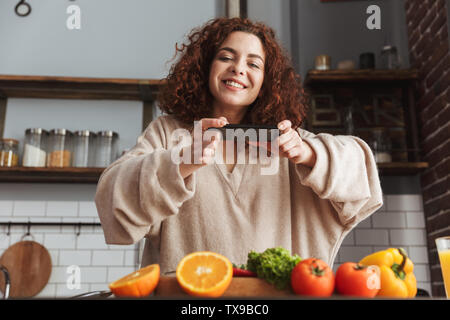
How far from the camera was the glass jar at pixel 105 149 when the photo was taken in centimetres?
314

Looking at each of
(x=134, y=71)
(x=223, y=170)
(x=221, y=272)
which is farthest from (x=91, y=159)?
(x=221, y=272)

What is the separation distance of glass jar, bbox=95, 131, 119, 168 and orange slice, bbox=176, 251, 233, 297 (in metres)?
2.49

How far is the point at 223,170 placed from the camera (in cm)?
141

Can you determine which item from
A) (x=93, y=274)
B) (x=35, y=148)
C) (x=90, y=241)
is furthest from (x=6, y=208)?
(x=93, y=274)

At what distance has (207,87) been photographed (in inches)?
60.8

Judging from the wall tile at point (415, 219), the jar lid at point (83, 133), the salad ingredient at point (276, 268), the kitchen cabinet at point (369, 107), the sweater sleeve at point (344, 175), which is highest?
the kitchen cabinet at point (369, 107)

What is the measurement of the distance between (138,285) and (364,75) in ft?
9.16

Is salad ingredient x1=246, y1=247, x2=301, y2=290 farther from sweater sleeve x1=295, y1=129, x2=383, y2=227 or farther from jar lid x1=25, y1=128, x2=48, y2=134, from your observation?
jar lid x1=25, y1=128, x2=48, y2=134

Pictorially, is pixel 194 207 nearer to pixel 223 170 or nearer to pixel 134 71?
pixel 223 170

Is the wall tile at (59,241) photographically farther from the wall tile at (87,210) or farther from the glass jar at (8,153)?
the glass jar at (8,153)

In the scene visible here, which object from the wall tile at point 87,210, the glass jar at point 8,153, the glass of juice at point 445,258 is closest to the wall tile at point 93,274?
the wall tile at point 87,210

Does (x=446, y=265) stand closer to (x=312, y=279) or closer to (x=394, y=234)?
(x=312, y=279)

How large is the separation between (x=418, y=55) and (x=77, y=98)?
2.41 meters

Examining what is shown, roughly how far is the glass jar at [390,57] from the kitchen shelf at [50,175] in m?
2.05
